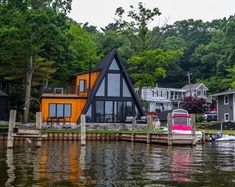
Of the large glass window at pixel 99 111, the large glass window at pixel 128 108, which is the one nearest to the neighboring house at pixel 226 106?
the large glass window at pixel 128 108

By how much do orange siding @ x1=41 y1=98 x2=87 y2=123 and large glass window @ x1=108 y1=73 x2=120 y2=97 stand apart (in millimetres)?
3273

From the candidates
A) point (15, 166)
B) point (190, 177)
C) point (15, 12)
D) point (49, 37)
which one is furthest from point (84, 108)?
point (190, 177)

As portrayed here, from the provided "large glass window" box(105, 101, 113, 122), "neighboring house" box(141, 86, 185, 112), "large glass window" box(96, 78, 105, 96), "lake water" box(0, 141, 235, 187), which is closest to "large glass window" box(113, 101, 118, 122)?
"large glass window" box(105, 101, 113, 122)

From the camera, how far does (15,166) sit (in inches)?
767

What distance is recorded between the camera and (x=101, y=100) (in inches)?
2085

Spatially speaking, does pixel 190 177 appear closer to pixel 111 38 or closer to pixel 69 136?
pixel 69 136

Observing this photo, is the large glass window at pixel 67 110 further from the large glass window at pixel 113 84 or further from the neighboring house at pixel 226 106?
the neighboring house at pixel 226 106

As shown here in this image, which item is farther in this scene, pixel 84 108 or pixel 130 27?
pixel 130 27

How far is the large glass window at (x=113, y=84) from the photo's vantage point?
175 ft

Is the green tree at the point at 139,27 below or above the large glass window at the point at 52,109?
above

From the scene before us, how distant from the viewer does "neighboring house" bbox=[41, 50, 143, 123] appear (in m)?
52.1

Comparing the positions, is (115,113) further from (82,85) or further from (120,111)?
(82,85)

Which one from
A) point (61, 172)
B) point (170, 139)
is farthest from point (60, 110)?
point (61, 172)

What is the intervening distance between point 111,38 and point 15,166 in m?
71.8
